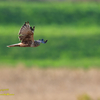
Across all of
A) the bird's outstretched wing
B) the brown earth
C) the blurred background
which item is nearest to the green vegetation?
the blurred background

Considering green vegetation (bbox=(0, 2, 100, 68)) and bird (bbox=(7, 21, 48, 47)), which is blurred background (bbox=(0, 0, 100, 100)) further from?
bird (bbox=(7, 21, 48, 47))

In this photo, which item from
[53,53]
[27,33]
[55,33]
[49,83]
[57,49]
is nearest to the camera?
[27,33]

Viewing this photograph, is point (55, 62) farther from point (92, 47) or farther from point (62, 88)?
point (62, 88)

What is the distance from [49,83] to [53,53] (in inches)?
212

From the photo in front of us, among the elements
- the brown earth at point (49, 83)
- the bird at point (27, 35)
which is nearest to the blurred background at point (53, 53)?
the brown earth at point (49, 83)

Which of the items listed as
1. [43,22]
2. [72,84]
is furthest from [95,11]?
[72,84]

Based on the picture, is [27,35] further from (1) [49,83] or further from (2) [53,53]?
(2) [53,53]

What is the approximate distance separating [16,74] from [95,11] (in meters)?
11.3

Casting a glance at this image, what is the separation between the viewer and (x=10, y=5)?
2158 cm

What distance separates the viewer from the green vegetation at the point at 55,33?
1762 cm

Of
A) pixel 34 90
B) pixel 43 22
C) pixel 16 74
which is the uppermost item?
pixel 43 22

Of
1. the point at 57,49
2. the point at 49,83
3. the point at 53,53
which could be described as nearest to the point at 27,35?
the point at 49,83

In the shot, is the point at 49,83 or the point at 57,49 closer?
the point at 49,83

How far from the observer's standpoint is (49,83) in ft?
42.7
